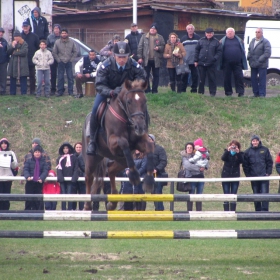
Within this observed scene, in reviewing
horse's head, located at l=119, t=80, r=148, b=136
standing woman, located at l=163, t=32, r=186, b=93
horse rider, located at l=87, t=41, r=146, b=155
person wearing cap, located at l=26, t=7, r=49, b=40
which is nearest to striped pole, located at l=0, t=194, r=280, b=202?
horse's head, located at l=119, t=80, r=148, b=136

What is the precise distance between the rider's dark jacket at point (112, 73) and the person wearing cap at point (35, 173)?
5272 mm

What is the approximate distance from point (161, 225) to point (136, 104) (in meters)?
4.54

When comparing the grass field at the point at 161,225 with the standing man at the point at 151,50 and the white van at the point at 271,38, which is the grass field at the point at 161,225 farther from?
the white van at the point at 271,38

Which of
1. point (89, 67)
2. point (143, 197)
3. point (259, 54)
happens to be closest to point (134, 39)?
point (89, 67)

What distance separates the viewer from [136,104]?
8656mm

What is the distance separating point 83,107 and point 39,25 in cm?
277

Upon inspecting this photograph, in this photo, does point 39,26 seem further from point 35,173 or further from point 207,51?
point 35,173

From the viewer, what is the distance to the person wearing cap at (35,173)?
14.3 metres

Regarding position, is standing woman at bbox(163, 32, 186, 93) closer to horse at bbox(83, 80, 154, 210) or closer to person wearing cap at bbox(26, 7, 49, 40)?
person wearing cap at bbox(26, 7, 49, 40)

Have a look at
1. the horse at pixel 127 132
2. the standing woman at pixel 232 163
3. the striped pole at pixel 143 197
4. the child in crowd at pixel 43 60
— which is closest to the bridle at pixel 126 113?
the horse at pixel 127 132

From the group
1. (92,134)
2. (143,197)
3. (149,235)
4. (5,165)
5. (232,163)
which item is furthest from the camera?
(232,163)

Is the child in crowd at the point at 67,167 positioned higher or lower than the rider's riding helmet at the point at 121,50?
lower

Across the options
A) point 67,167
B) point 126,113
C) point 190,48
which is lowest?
point 67,167

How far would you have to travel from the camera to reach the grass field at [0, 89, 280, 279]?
8.64 meters
